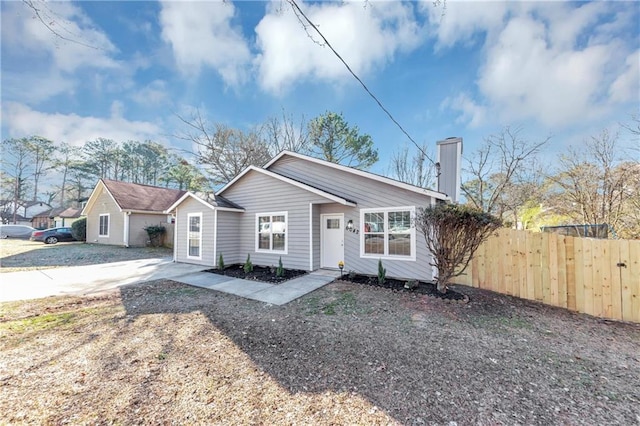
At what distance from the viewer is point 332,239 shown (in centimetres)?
916

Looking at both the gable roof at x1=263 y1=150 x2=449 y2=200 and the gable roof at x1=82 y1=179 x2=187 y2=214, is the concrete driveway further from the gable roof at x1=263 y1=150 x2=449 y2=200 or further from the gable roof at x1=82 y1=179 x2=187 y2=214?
the gable roof at x1=82 y1=179 x2=187 y2=214

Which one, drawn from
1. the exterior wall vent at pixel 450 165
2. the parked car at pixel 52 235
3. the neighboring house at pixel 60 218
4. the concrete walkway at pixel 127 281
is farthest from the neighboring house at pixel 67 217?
the exterior wall vent at pixel 450 165

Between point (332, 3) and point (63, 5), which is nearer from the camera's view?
point (63, 5)

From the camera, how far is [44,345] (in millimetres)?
3674

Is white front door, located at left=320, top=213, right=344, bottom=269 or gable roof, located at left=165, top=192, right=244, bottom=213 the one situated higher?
gable roof, located at left=165, top=192, right=244, bottom=213

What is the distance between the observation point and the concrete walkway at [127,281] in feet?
21.0

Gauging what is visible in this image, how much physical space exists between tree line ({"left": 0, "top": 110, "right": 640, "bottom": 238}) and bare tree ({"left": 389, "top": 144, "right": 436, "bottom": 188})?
0.23ft

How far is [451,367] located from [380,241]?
4976 mm

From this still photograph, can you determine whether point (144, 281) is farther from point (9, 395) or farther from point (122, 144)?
point (122, 144)

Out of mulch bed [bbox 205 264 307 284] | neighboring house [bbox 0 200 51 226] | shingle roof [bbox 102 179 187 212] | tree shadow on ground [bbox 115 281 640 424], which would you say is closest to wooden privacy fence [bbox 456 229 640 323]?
tree shadow on ground [bbox 115 281 640 424]

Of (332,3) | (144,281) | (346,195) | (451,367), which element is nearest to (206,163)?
(144,281)

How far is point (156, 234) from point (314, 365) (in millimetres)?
17832

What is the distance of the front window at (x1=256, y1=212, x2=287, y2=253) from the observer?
9594mm

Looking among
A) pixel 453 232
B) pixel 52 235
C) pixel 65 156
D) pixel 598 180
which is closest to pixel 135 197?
pixel 52 235
